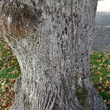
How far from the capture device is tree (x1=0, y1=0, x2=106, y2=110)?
1.46 m

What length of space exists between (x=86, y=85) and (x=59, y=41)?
854mm

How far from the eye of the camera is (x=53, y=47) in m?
1.65

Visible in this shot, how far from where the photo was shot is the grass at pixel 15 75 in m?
3.13

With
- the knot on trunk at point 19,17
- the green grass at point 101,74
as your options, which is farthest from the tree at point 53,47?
the green grass at point 101,74

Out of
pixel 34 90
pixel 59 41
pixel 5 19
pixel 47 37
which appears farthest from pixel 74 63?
pixel 5 19

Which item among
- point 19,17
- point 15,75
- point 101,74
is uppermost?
point 19,17

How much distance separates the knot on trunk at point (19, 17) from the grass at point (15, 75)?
2116 millimetres

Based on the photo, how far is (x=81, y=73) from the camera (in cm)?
192

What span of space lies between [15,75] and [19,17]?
2.75 meters

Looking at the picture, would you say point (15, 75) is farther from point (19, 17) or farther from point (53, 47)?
point (19, 17)

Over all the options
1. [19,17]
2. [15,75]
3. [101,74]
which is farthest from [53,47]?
[15,75]

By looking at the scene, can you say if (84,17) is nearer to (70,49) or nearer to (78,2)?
(78,2)

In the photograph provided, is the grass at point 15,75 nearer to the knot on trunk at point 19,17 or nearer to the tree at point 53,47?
the tree at point 53,47

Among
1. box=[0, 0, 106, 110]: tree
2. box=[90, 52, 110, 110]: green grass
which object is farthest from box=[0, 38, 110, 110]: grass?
box=[0, 0, 106, 110]: tree
